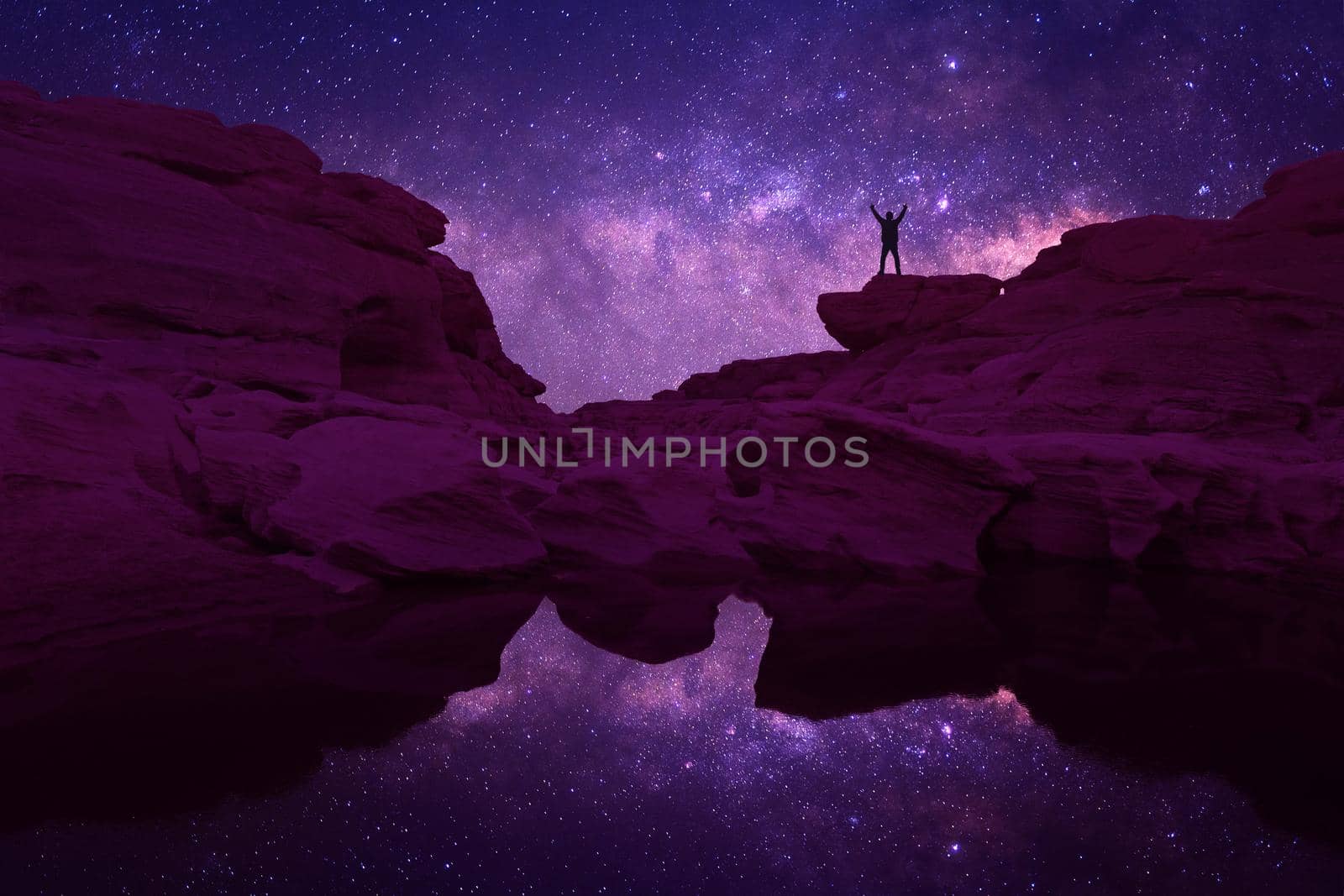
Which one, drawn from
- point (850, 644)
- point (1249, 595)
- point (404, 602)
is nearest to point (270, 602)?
point (404, 602)

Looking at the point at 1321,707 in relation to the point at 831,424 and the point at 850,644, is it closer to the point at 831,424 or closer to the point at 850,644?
the point at 850,644

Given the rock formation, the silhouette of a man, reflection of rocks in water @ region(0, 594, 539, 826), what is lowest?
reflection of rocks in water @ region(0, 594, 539, 826)

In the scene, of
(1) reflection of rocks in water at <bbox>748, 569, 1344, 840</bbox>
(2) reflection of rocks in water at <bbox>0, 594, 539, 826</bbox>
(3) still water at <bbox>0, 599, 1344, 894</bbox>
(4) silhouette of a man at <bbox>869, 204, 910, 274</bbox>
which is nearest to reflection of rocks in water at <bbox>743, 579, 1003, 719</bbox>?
(1) reflection of rocks in water at <bbox>748, 569, 1344, 840</bbox>

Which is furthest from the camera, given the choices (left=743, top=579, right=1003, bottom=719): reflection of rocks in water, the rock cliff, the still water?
the rock cliff

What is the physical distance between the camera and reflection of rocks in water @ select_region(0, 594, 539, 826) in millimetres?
3373

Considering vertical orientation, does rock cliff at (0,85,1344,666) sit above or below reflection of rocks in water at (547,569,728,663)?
above

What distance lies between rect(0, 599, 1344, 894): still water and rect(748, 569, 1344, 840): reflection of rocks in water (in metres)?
0.34

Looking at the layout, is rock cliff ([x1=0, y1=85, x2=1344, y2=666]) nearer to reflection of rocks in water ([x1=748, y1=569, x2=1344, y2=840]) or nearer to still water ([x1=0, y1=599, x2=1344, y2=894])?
reflection of rocks in water ([x1=748, y1=569, x2=1344, y2=840])

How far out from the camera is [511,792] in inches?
143

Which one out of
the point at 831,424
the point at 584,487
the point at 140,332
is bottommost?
the point at 584,487

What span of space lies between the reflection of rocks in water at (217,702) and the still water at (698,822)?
17 centimetres

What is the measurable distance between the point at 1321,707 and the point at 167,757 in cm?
726

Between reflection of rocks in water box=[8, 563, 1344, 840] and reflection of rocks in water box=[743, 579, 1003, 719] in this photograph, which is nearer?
reflection of rocks in water box=[8, 563, 1344, 840]

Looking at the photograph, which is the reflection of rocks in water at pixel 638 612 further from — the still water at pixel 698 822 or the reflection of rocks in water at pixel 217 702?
the still water at pixel 698 822
